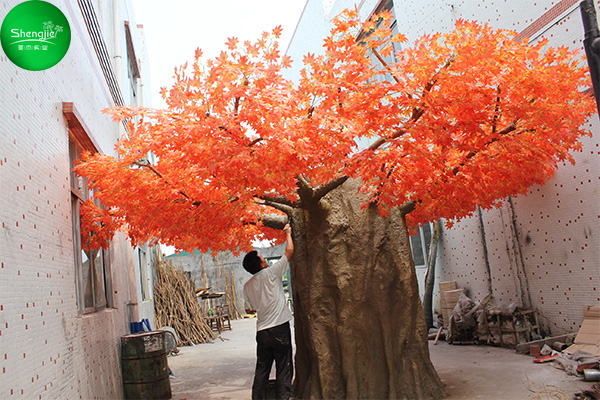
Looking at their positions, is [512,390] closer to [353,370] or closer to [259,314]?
[353,370]

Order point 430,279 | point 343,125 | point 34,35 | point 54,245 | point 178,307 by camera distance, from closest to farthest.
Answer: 1. point 34,35
2. point 54,245
3. point 343,125
4. point 430,279
5. point 178,307

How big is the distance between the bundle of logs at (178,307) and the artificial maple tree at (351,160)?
838 centimetres

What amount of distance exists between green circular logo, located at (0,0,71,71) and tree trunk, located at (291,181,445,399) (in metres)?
3.72

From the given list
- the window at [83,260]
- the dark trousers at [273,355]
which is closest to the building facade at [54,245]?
the window at [83,260]

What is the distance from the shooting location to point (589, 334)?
716cm

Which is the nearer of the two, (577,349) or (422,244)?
(577,349)

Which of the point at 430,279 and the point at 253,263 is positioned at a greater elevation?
the point at 253,263

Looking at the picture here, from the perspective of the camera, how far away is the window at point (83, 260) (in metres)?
5.40

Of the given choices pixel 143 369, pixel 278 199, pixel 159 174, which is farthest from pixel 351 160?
pixel 143 369

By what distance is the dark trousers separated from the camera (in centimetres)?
537

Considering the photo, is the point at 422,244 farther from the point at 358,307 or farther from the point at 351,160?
the point at 351,160

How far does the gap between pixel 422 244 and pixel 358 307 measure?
7.29 meters

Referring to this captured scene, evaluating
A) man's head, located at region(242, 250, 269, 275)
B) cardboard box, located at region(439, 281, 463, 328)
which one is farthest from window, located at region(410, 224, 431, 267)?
man's head, located at region(242, 250, 269, 275)

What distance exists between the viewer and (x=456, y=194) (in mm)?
6188
